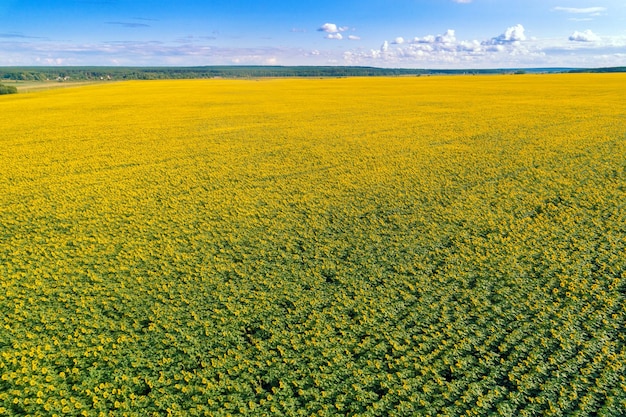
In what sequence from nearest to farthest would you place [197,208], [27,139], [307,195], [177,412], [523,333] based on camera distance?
1. [177,412]
2. [523,333]
3. [197,208]
4. [307,195]
5. [27,139]

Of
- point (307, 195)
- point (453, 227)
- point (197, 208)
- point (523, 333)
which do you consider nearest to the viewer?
point (523, 333)

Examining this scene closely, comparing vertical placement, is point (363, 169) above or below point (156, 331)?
above

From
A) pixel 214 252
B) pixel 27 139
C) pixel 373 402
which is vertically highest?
pixel 27 139

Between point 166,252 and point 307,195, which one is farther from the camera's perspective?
point 307,195

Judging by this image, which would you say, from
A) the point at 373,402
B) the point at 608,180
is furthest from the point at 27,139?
the point at 608,180

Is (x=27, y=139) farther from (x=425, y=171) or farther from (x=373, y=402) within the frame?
(x=373, y=402)

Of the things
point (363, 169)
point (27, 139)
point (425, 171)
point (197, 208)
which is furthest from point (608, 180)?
point (27, 139)
